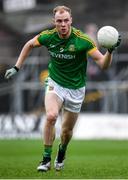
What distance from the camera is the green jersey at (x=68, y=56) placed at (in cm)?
1201

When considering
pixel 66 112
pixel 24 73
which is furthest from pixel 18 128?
pixel 66 112

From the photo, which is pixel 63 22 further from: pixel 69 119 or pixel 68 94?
pixel 69 119

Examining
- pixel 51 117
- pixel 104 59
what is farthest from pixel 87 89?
pixel 51 117

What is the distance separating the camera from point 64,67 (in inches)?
478

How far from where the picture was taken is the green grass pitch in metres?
11.4

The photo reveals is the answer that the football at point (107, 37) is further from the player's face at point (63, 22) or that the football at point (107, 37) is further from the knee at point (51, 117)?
the knee at point (51, 117)

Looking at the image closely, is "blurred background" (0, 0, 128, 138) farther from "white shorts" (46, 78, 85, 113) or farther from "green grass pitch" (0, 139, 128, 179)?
→ "white shorts" (46, 78, 85, 113)

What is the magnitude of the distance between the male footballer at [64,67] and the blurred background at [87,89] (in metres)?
10.7

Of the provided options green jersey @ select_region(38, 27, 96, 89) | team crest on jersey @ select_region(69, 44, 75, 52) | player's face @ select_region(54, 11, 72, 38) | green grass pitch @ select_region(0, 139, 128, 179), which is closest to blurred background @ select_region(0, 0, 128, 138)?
green grass pitch @ select_region(0, 139, 128, 179)

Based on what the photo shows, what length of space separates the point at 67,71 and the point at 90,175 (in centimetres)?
172

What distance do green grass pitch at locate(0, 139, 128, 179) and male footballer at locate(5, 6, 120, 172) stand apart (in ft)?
2.01

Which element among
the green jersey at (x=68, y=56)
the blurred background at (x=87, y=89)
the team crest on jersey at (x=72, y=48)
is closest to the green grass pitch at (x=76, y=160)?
the blurred background at (x=87, y=89)

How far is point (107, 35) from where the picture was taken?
11.3 meters

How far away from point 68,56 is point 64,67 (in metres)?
0.21
